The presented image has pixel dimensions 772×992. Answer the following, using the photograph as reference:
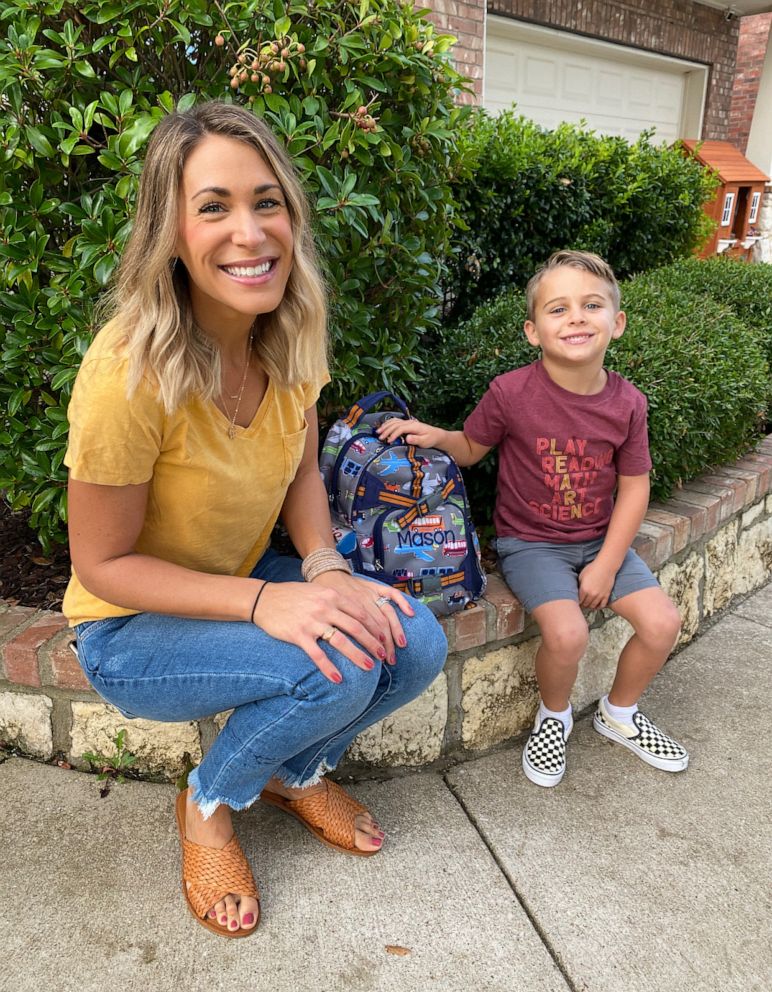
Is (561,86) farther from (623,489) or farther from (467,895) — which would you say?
(467,895)

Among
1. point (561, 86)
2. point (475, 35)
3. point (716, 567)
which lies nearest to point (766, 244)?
point (561, 86)

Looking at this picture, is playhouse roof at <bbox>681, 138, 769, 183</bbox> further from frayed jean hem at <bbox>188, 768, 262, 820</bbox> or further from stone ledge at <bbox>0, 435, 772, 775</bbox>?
frayed jean hem at <bbox>188, 768, 262, 820</bbox>

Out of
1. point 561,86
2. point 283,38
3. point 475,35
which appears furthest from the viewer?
point 561,86

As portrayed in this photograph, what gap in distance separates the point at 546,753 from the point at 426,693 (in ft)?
1.28

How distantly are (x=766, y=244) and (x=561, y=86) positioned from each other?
4729 millimetres

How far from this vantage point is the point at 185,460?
159 centimetres

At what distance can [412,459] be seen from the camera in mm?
2232

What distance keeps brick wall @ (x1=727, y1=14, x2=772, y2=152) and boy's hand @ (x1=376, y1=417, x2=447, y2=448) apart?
37.3ft

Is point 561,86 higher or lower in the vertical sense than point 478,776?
higher

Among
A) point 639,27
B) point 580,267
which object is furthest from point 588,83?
point 580,267

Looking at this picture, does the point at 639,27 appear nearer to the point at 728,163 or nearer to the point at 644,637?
the point at 728,163

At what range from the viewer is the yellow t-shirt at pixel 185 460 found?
57.6 inches

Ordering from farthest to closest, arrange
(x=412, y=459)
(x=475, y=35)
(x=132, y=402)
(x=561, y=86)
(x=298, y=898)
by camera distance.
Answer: (x=561, y=86), (x=475, y=35), (x=412, y=459), (x=298, y=898), (x=132, y=402)

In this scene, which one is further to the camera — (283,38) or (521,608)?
(521,608)
